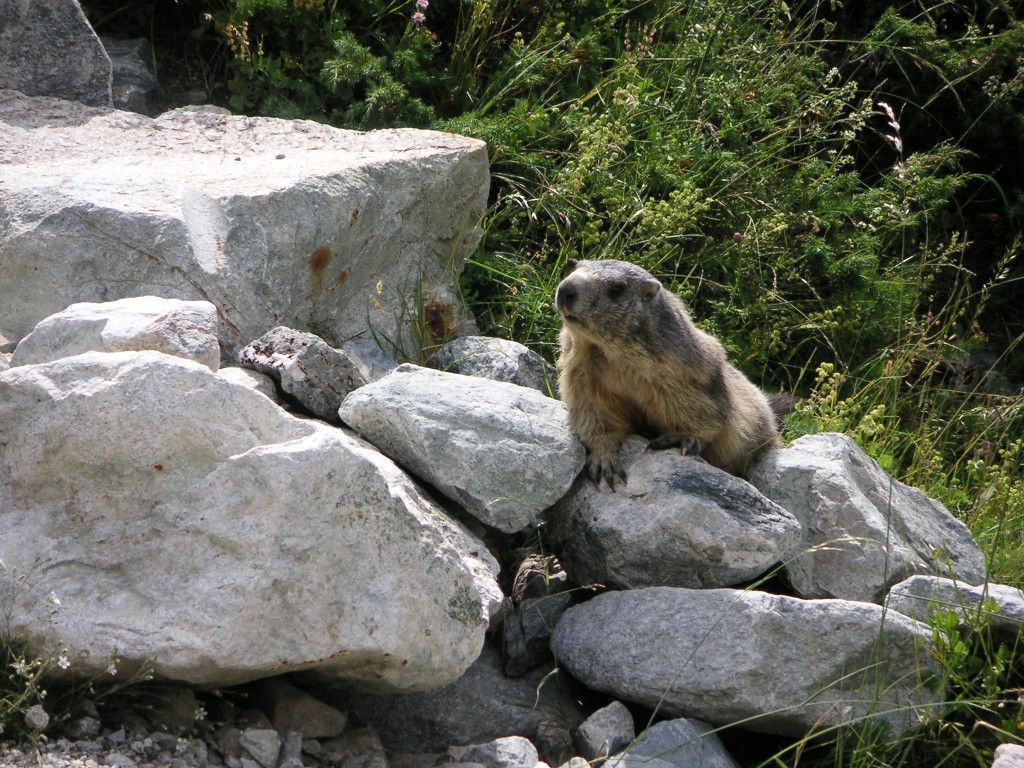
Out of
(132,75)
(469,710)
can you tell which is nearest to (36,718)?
(469,710)

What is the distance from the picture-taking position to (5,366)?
13.9ft

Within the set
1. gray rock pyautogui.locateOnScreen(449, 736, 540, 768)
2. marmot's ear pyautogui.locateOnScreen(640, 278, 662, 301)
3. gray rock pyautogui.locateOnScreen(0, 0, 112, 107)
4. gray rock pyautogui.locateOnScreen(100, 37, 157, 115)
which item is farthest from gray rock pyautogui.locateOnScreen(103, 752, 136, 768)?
gray rock pyautogui.locateOnScreen(100, 37, 157, 115)

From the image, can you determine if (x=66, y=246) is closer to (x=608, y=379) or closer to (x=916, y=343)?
(x=608, y=379)

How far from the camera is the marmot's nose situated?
4934 millimetres

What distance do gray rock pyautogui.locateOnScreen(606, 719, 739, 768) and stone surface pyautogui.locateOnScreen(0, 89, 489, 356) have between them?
7.86 feet

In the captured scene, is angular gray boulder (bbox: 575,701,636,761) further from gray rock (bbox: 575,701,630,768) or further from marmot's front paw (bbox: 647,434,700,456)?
marmot's front paw (bbox: 647,434,700,456)

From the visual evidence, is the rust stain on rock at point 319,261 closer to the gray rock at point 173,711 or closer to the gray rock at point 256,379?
the gray rock at point 256,379

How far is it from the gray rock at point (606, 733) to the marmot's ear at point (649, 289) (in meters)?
1.75

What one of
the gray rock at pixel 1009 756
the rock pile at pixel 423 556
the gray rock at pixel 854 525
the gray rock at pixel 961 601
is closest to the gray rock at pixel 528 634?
the rock pile at pixel 423 556

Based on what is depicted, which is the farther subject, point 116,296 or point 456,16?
point 456,16

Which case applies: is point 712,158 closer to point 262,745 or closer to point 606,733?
point 606,733

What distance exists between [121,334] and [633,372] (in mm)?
2142

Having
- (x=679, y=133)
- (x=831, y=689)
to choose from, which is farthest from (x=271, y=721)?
(x=679, y=133)

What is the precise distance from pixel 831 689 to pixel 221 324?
2.86m
